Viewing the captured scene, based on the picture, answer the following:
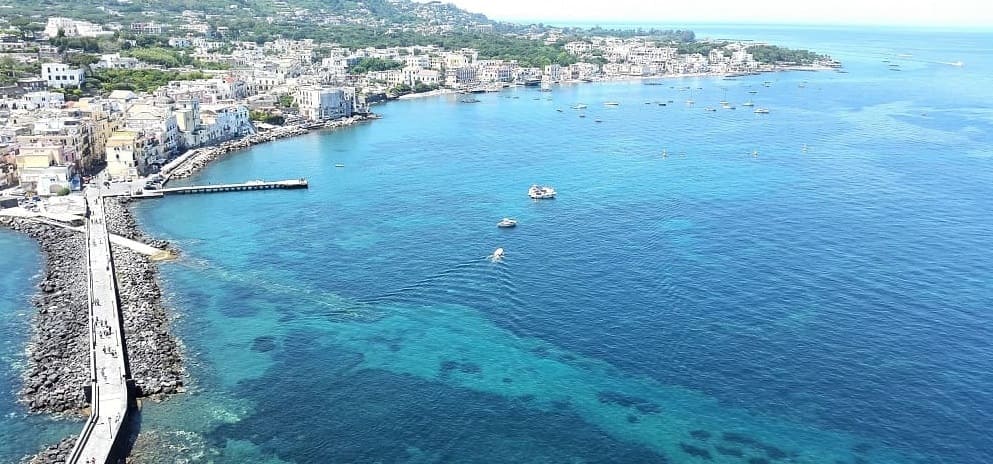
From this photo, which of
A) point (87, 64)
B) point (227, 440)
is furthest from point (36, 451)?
point (87, 64)

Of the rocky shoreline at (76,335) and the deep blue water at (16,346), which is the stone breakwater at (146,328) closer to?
the rocky shoreline at (76,335)

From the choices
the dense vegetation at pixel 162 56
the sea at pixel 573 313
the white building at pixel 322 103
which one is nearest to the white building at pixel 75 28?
the dense vegetation at pixel 162 56

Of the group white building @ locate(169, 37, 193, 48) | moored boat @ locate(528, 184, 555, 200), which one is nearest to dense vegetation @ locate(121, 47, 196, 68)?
white building @ locate(169, 37, 193, 48)

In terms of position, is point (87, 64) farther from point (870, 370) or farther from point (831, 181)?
point (870, 370)

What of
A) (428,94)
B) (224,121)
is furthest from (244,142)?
(428,94)

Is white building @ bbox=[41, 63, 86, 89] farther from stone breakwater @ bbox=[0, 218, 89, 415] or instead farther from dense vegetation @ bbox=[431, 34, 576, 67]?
dense vegetation @ bbox=[431, 34, 576, 67]

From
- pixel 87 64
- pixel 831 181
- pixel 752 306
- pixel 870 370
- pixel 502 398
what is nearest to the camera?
pixel 502 398
